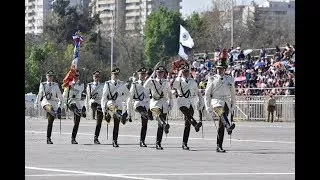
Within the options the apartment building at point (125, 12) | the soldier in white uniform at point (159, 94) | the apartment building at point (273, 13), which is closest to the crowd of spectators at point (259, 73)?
the soldier in white uniform at point (159, 94)

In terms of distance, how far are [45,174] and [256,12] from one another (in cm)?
7726

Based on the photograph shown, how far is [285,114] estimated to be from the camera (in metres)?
42.0

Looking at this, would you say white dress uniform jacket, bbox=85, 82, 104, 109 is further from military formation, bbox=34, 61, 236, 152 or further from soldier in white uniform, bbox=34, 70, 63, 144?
soldier in white uniform, bbox=34, 70, 63, 144

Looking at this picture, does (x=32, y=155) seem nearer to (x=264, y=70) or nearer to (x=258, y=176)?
(x=258, y=176)

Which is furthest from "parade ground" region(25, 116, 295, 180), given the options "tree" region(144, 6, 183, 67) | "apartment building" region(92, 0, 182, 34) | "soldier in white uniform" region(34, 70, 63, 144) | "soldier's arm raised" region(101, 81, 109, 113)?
"apartment building" region(92, 0, 182, 34)

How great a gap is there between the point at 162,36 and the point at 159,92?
188 feet

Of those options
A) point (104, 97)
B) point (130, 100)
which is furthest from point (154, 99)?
point (104, 97)

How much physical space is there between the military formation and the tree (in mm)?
51600

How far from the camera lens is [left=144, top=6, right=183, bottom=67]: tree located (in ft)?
258

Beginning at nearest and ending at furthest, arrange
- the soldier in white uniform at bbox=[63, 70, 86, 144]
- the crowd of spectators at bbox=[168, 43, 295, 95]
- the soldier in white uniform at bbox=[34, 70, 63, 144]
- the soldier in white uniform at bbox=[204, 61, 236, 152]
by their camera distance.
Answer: the soldier in white uniform at bbox=[204, 61, 236, 152] → the soldier in white uniform at bbox=[34, 70, 63, 144] → the soldier in white uniform at bbox=[63, 70, 86, 144] → the crowd of spectators at bbox=[168, 43, 295, 95]

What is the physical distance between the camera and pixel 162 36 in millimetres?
79250

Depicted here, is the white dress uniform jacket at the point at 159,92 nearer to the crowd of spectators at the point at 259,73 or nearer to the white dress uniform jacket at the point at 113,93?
the white dress uniform jacket at the point at 113,93

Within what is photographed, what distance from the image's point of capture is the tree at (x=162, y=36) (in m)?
78.6

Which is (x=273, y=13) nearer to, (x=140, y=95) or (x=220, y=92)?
(x=140, y=95)
